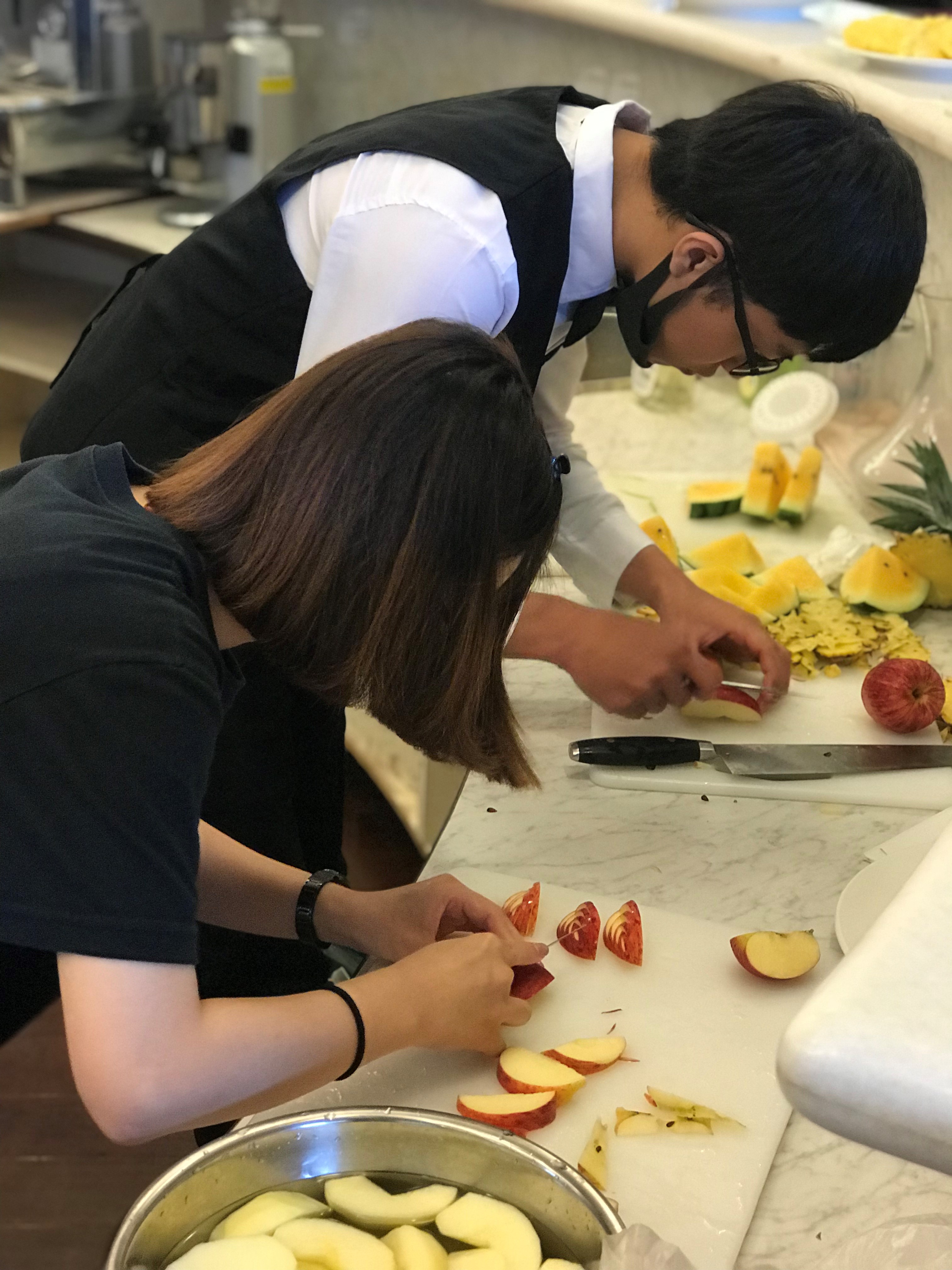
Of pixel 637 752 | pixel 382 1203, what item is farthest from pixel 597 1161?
pixel 637 752

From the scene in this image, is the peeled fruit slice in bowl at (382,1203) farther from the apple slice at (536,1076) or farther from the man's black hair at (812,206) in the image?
the man's black hair at (812,206)

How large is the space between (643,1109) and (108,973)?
0.38 metres

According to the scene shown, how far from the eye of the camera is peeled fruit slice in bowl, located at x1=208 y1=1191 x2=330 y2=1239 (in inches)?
30.4

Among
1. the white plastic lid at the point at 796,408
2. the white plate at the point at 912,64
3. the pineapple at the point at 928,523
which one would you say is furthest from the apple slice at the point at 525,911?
the white plate at the point at 912,64

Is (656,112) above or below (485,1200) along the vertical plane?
above

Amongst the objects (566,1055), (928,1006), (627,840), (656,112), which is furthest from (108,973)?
(656,112)

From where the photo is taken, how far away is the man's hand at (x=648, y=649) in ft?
4.48

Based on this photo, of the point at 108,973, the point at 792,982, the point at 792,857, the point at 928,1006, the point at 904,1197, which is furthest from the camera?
the point at 792,857

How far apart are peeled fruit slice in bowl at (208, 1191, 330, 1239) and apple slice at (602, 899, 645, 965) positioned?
0.33 meters

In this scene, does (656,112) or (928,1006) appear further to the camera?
(656,112)

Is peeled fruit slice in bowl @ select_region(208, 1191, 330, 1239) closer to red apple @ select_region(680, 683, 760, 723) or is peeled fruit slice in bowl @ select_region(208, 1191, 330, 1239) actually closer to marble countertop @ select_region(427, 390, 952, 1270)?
marble countertop @ select_region(427, 390, 952, 1270)

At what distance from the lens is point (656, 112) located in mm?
2594

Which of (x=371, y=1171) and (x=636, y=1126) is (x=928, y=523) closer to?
(x=636, y=1126)

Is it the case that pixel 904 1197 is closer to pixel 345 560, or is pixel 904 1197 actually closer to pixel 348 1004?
pixel 348 1004
